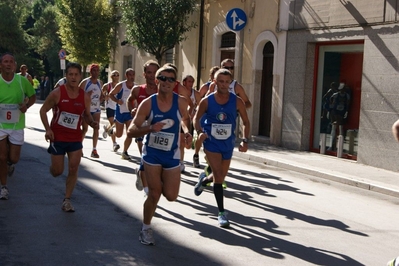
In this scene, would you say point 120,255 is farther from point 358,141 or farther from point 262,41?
point 262,41

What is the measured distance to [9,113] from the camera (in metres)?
9.01

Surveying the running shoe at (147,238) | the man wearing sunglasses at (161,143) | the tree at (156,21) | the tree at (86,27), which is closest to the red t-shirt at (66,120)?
the man wearing sunglasses at (161,143)

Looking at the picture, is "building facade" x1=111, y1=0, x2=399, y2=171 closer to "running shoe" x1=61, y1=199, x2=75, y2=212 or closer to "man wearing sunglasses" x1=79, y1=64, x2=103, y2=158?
"man wearing sunglasses" x1=79, y1=64, x2=103, y2=158

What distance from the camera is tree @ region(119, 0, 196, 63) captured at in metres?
23.4

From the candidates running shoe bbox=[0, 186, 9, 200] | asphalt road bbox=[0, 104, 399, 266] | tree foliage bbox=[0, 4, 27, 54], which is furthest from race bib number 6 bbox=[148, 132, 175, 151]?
tree foliage bbox=[0, 4, 27, 54]

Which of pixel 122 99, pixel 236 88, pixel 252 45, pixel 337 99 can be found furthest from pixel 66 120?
pixel 252 45

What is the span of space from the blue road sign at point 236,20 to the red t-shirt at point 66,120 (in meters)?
11.9

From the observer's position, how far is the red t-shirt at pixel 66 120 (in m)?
8.24

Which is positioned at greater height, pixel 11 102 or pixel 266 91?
pixel 266 91

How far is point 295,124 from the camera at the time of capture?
18.2 m

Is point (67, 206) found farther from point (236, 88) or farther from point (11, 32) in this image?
point (11, 32)

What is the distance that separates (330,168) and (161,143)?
8152mm

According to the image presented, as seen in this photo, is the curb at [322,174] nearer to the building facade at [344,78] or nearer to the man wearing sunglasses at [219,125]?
the building facade at [344,78]

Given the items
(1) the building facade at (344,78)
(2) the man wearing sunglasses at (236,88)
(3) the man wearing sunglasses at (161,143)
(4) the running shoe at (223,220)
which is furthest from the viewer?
(1) the building facade at (344,78)
